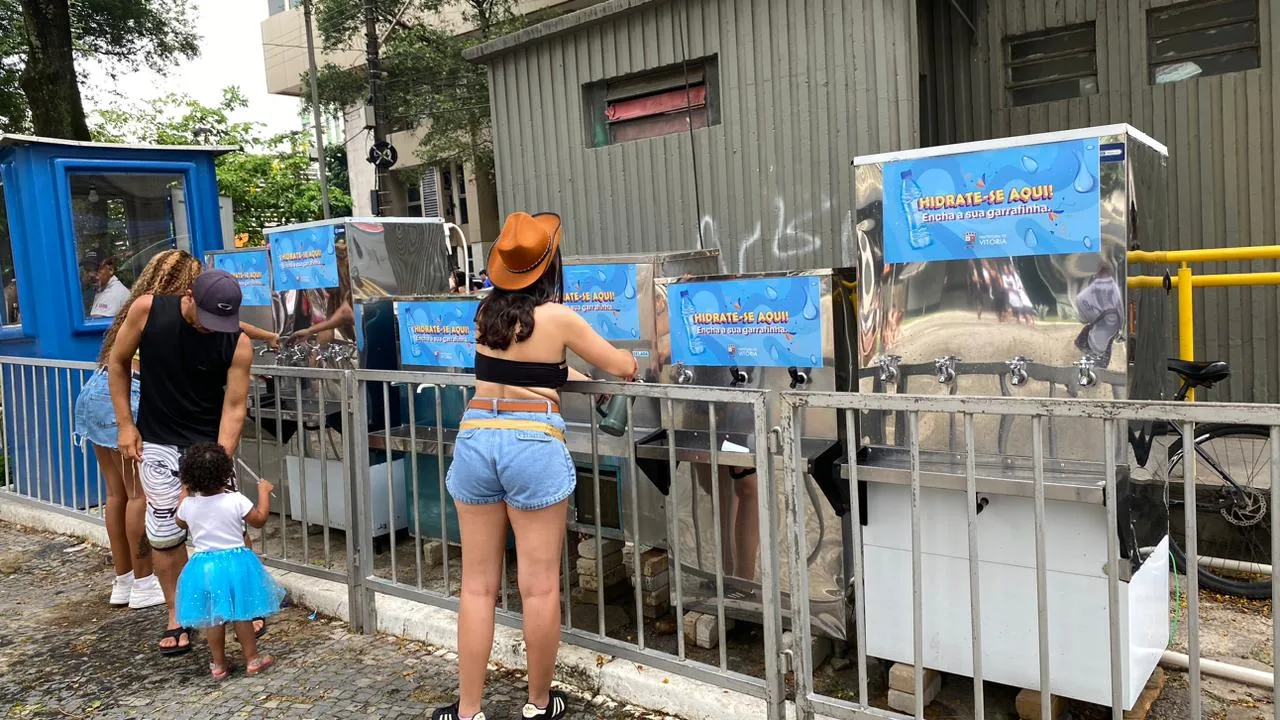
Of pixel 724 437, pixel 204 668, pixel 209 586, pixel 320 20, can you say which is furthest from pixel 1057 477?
pixel 320 20

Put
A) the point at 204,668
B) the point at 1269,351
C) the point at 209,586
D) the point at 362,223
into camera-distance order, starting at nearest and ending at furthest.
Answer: the point at 209,586
the point at 204,668
the point at 362,223
the point at 1269,351

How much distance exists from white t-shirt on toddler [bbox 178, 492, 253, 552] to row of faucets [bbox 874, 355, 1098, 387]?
271 centimetres

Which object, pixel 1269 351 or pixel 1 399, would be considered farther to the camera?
pixel 1 399

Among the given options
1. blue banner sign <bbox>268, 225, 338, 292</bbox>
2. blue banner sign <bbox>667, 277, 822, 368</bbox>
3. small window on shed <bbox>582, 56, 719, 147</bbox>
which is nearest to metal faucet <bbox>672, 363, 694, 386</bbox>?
blue banner sign <bbox>667, 277, 822, 368</bbox>

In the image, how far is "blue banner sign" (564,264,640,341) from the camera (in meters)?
4.07

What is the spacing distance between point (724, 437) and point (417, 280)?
9.10 feet

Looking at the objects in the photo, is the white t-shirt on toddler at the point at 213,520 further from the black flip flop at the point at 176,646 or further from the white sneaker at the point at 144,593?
the white sneaker at the point at 144,593

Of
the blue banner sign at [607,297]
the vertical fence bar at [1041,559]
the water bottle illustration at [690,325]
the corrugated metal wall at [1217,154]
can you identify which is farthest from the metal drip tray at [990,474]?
the corrugated metal wall at [1217,154]

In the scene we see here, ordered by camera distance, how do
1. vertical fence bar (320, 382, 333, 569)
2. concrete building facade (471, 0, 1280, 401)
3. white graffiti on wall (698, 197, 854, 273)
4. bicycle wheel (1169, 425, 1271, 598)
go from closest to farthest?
bicycle wheel (1169, 425, 1271, 598) < vertical fence bar (320, 382, 333, 569) < concrete building facade (471, 0, 1280, 401) < white graffiti on wall (698, 197, 854, 273)

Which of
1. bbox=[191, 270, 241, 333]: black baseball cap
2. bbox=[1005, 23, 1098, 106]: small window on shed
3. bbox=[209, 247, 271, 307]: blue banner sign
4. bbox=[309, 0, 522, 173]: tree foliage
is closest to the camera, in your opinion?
bbox=[191, 270, 241, 333]: black baseball cap

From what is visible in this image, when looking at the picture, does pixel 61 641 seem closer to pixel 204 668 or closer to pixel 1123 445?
pixel 204 668

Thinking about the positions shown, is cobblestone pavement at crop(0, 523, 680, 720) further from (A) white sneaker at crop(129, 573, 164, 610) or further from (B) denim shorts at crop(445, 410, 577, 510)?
(B) denim shorts at crop(445, 410, 577, 510)

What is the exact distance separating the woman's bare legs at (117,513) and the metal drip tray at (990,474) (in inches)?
154

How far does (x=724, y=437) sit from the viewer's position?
3768mm
